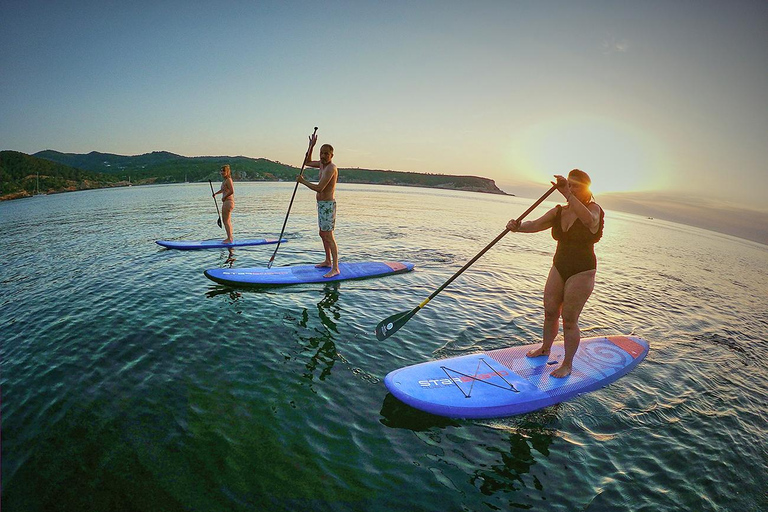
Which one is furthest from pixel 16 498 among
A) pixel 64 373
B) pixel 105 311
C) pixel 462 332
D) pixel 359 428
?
pixel 462 332

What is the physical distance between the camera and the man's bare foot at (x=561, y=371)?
19.6 feet

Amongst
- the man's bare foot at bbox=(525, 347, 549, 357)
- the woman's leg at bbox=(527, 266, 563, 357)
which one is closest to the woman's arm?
the woman's leg at bbox=(527, 266, 563, 357)

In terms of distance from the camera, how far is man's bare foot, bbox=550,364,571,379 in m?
5.97

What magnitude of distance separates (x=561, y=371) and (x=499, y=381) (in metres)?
1.23

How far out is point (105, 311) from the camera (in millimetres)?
8648

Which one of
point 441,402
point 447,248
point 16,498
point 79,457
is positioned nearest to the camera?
point 16,498

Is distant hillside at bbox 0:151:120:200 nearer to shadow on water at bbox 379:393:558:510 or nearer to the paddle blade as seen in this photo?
the paddle blade

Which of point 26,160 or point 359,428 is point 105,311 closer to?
point 359,428

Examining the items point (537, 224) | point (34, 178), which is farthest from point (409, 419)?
point (34, 178)

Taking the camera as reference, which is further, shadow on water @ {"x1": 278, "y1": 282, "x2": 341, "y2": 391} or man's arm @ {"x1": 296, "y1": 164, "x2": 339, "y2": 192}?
man's arm @ {"x1": 296, "y1": 164, "x2": 339, "y2": 192}

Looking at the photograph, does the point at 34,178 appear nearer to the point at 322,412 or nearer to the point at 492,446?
the point at 322,412

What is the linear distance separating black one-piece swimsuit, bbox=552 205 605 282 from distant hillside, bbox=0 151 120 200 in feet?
266

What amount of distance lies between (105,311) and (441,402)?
8.77m

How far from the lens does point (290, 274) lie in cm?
1126
